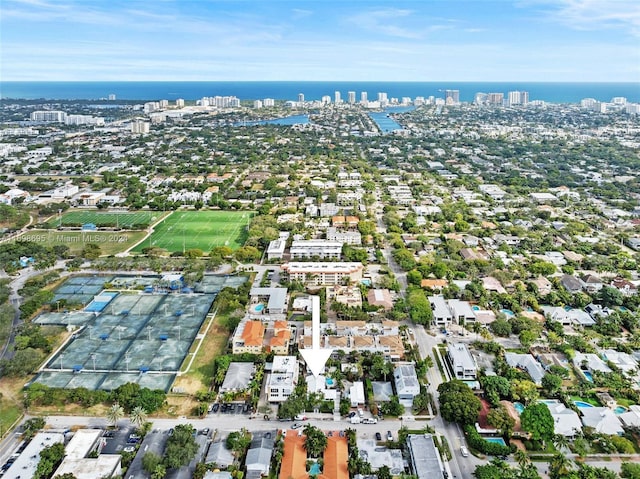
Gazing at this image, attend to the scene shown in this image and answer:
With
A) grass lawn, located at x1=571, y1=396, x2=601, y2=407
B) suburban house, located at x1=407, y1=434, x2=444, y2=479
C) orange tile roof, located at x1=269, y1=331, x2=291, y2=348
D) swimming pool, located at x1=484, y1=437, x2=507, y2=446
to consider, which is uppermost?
orange tile roof, located at x1=269, y1=331, x2=291, y2=348

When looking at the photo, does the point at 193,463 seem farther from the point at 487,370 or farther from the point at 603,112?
the point at 603,112

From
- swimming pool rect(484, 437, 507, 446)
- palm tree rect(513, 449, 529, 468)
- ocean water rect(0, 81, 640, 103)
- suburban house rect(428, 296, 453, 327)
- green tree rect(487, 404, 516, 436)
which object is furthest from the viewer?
ocean water rect(0, 81, 640, 103)

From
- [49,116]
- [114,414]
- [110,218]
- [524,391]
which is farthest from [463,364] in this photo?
[49,116]

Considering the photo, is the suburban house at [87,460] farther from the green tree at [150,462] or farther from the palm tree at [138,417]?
the palm tree at [138,417]

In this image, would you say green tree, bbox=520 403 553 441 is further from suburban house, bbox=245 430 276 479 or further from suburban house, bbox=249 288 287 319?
suburban house, bbox=249 288 287 319

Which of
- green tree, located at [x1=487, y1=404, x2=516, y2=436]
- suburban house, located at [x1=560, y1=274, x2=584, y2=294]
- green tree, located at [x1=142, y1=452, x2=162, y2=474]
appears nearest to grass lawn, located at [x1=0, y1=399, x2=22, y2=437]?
green tree, located at [x1=142, y1=452, x2=162, y2=474]

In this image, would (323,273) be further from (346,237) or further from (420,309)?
(346,237)

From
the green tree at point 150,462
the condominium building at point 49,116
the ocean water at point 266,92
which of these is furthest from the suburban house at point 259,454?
the ocean water at point 266,92
